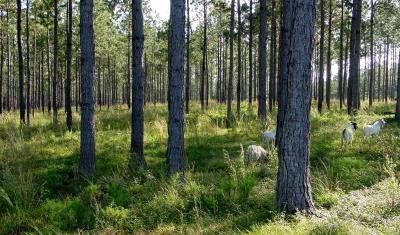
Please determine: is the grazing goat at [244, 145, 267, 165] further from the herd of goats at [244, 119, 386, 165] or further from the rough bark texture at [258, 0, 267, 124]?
the rough bark texture at [258, 0, 267, 124]

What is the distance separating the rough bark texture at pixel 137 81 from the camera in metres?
9.27

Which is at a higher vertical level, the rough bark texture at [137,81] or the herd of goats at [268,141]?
the rough bark texture at [137,81]

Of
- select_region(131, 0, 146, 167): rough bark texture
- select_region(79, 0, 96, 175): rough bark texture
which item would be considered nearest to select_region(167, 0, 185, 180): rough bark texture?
select_region(131, 0, 146, 167): rough bark texture

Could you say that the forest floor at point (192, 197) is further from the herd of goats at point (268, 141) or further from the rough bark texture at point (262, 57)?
the rough bark texture at point (262, 57)

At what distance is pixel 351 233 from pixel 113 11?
32.8 metres

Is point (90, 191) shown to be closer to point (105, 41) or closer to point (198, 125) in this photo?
point (198, 125)

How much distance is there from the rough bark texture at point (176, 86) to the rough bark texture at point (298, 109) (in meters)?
2.59

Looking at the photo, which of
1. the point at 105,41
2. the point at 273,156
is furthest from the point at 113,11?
the point at 273,156

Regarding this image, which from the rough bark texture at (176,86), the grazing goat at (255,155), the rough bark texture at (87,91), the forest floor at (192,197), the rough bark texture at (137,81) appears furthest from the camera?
the rough bark texture at (137,81)

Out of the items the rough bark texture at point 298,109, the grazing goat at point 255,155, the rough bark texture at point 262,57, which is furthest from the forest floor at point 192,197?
the rough bark texture at point 262,57

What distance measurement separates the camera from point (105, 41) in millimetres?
30281

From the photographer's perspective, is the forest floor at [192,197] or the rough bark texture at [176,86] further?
the rough bark texture at [176,86]

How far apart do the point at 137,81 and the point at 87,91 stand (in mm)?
1379

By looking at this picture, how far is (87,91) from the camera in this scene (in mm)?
8664
